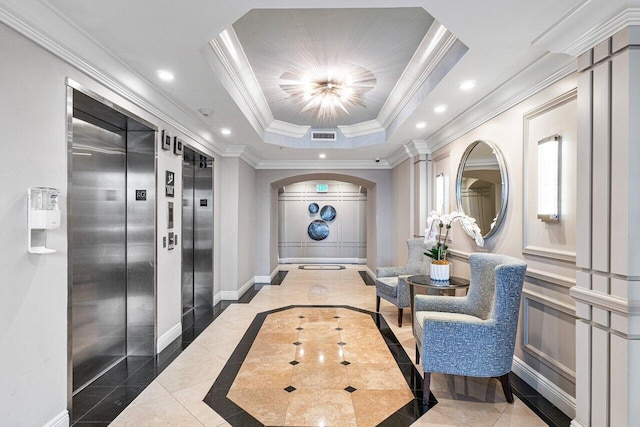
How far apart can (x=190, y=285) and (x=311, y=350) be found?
2.56 meters

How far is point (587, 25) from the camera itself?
2.01 meters

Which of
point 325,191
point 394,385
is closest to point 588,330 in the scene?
point 394,385

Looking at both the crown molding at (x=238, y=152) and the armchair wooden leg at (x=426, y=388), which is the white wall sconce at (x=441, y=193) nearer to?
the armchair wooden leg at (x=426, y=388)

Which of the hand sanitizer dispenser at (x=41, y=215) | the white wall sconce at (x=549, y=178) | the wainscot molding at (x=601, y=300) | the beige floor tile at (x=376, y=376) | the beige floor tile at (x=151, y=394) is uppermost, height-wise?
the white wall sconce at (x=549, y=178)

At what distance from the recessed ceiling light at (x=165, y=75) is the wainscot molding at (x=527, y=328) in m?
3.74

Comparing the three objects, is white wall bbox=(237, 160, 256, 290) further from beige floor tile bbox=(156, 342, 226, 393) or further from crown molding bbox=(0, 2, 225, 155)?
beige floor tile bbox=(156, 342, 226, 393)

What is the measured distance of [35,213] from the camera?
6.44 feet

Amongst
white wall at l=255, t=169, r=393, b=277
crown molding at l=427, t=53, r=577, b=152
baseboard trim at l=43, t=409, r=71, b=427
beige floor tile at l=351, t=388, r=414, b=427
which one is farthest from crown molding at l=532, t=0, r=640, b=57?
white wall at l=255, t=169, r=393, b=277

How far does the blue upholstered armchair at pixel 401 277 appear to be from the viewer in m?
4.51

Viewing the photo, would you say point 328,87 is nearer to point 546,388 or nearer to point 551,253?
point 551,253

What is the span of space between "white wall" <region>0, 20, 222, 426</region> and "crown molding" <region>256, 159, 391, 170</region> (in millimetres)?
4976

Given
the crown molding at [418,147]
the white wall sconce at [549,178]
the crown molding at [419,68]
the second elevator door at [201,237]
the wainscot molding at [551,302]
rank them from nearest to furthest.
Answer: the wainscot molding at [551,302] < the white wall sconce at [549,178] < the crown molding at [419,68] < the second elevator door at [201,237] < the crown molding at [418,147]

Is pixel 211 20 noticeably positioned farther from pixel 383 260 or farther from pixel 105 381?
pixel 383 260

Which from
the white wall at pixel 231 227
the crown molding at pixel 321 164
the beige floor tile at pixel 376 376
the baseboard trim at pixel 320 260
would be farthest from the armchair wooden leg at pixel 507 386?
the baseboard trim at pixel 320 260
